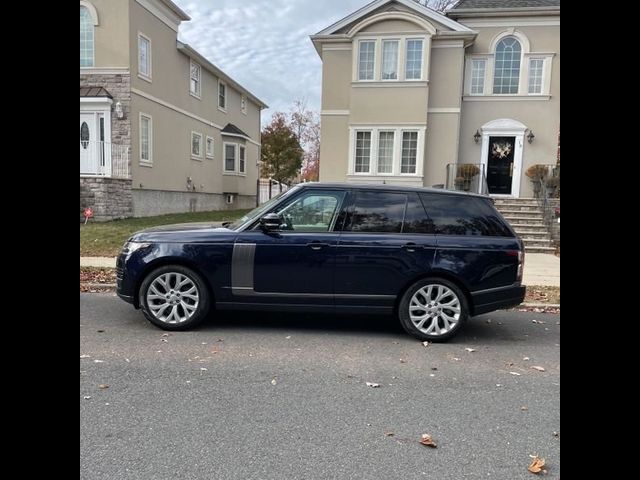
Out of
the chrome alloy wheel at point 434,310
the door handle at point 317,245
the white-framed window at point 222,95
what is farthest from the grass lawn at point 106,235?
the white-framed window at point 222,95

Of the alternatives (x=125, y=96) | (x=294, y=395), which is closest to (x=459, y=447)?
(x=294, y=395)

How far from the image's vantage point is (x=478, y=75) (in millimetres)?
17016

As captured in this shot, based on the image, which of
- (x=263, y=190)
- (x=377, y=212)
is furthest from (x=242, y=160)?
(x=377, y=212)

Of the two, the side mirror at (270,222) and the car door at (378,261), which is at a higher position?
the side mirror at (270,222)

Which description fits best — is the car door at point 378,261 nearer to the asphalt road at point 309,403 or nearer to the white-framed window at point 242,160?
the asphalt road at point 309,403

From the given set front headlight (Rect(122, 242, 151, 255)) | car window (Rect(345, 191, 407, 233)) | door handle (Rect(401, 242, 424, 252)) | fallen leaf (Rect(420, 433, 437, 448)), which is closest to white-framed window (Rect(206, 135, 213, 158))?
front headlight (Rect(122, 242, 151, 255))

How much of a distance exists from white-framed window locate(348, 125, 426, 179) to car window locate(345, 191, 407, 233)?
37.6 ft

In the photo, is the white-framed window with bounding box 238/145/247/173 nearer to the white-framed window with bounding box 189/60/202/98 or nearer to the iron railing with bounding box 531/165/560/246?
the white-framed window with bounding box 189/60/202/98

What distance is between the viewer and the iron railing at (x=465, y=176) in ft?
54.2

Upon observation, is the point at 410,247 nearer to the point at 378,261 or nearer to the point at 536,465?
the point at 378,261

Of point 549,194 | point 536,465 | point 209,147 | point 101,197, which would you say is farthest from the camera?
point 209,147

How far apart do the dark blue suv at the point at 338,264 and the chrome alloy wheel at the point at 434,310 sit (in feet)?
0.04

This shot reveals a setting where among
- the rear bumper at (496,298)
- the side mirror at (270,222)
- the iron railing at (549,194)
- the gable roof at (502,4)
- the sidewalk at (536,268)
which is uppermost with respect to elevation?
the gable roof at (502,4)

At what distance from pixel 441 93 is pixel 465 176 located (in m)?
3.17
